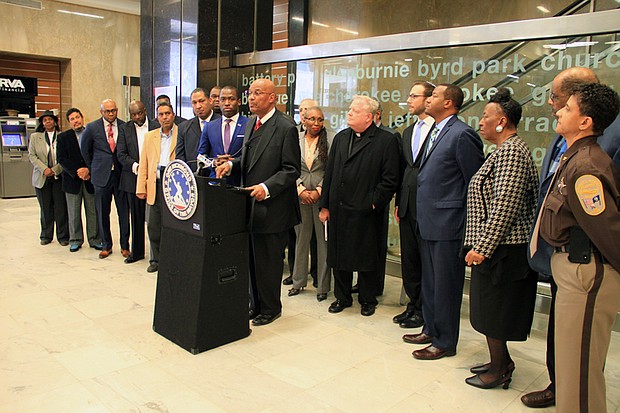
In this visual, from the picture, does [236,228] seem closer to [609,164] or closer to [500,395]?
[500,395]

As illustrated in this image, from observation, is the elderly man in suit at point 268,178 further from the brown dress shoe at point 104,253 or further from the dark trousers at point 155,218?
the brown dress shoe at point 104,253

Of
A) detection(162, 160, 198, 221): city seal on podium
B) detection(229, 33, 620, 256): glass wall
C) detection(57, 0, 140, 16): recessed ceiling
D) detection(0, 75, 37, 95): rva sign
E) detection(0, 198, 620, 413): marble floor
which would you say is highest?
detection(57, 0, 140, 16): recessed ceiling

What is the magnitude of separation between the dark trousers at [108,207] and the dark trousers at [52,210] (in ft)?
2.75

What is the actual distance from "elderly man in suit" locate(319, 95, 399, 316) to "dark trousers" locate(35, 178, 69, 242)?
386 cm

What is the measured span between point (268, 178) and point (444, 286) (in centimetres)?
139

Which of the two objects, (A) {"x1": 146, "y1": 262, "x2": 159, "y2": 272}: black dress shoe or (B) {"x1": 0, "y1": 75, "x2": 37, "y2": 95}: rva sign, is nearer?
(A) {"x1": 146, "y1": 262, "x2": 159, "y2": 272}: black dress shoe

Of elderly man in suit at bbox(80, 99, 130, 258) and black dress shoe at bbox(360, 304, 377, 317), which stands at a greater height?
elderly man in suit at bbox(80, 99, 130, 258)

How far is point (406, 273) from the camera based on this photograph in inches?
157

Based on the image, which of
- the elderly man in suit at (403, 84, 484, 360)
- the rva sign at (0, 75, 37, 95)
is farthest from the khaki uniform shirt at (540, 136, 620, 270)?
the rva sign at (0, 75, 37, 95)

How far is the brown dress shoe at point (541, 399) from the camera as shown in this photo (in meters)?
2.74

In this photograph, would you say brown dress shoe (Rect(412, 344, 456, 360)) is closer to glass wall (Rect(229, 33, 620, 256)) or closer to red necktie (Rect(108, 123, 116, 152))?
glass wall (Rect(229, 33, 620, 256))

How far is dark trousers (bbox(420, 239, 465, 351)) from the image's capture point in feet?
10.5

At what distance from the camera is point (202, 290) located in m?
3.25

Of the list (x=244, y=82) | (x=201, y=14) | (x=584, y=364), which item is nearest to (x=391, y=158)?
(x=584, y=364)
